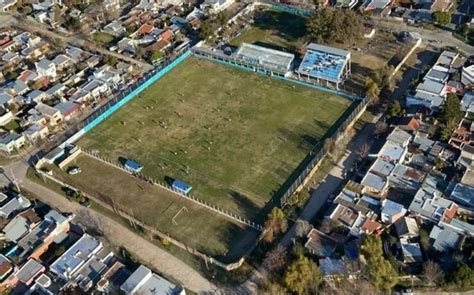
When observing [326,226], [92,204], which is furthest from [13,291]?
[326,226]

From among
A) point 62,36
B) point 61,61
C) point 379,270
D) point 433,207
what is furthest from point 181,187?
point 62,36

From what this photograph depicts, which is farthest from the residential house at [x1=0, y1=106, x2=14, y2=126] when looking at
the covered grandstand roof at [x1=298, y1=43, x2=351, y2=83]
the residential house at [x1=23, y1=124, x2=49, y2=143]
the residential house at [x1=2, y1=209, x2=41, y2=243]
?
the covered grandstand roof at [x1=298, y1=43, x2=351, y2=83]

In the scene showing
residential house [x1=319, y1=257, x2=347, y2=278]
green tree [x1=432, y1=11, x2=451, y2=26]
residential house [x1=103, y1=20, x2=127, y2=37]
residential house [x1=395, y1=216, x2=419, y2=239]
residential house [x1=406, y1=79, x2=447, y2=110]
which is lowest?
residential house [x1=103, y1=20, x2=127, y2=37]

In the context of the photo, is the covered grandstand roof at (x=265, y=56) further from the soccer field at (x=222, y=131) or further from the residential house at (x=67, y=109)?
the residential house at (x=67, y=109)

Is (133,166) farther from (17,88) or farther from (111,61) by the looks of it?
(17,88)

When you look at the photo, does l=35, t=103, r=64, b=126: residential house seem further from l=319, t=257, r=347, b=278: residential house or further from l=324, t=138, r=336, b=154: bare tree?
l=319, t=257, r=347, b=278: residential house
